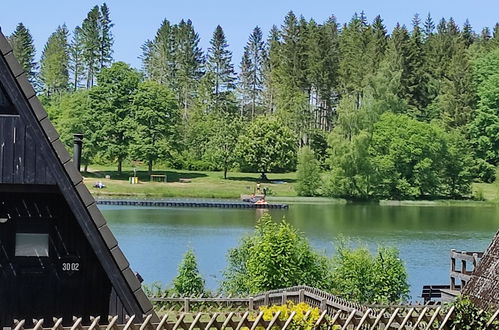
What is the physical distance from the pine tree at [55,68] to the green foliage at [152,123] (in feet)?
99.2

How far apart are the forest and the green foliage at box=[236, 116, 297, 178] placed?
139 mm

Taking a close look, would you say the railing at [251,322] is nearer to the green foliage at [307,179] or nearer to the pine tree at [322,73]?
the green foliage at [307,179]

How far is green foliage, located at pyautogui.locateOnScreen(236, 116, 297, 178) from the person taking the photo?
101m

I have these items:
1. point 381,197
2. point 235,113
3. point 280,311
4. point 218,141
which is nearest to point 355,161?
point 381,197

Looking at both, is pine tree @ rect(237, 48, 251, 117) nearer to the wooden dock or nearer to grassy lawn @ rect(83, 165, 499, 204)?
grassy lawn @ rect(83, 165, 499, 204)

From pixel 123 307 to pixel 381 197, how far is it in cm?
8384

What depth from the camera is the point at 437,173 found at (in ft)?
306

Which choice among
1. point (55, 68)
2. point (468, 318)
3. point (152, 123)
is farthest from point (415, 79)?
point (468, 318)

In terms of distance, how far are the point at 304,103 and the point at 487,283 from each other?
101961mm

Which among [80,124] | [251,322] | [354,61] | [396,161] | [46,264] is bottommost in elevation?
[251,322]

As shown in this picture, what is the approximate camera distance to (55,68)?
12838 cm

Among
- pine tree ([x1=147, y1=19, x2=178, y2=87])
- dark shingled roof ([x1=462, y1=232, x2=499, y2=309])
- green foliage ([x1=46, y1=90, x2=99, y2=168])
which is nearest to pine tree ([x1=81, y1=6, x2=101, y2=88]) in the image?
pine tree ([x1=147, y1=19, x2=178, y2=87])

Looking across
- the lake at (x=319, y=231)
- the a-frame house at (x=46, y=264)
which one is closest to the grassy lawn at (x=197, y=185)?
the lake at (x=319, y=231)

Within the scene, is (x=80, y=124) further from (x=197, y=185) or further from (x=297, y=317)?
(x=297, y=317)
